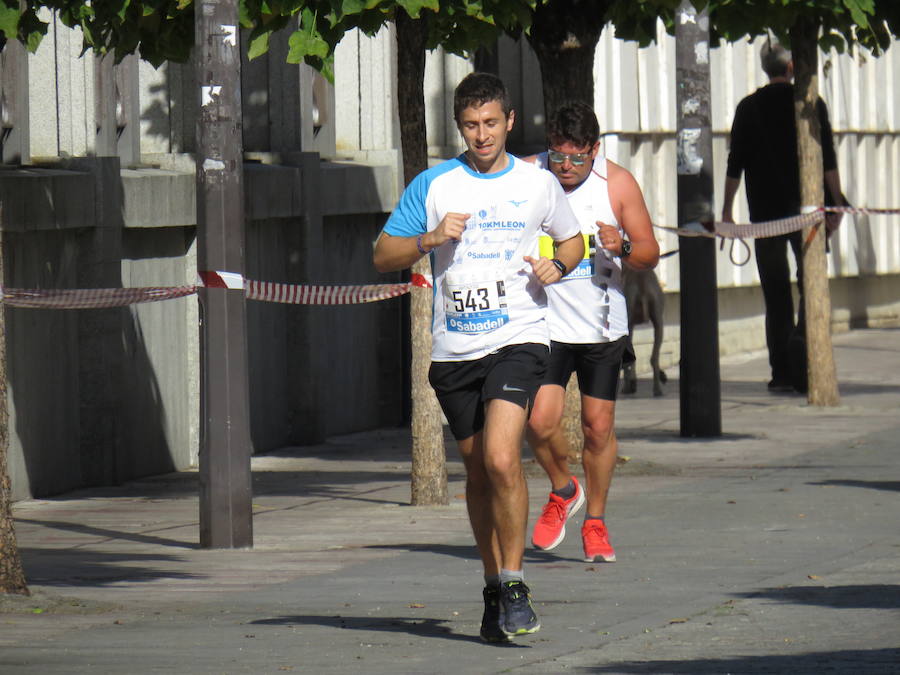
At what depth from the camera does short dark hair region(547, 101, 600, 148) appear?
9297mm

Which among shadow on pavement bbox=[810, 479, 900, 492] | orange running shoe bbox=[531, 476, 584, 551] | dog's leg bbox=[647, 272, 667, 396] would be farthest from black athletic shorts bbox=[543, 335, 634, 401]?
dog's leg bbox=[647, 272, 667, 396]

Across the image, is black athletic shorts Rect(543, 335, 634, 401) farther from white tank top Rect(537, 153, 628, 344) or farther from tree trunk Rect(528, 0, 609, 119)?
tree trunk Rect(528, 0, 609, 119)

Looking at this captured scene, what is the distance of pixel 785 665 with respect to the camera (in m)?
6.79

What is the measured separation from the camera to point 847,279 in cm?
2531

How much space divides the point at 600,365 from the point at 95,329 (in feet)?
13.3

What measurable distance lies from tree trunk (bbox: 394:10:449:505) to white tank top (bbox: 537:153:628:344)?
1.52 metres

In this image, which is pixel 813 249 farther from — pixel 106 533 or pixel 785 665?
pixel 785 665

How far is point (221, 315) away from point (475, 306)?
2.55 metres

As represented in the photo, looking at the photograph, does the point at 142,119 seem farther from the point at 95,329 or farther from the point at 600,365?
the point at 600,365

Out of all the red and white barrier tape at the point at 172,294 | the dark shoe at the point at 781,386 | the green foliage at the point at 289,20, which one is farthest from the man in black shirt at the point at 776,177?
the green foliage at the point at 289,20

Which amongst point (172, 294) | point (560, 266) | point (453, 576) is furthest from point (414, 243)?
point (172, 294)

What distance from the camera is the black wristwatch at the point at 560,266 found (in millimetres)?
7672

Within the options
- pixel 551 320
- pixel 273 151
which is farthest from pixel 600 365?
pixel 273 151

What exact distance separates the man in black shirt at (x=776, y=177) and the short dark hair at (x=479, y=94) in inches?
345
